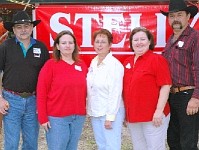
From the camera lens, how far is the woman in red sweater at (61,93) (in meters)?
3.92

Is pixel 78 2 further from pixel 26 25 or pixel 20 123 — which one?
pixel 20 123

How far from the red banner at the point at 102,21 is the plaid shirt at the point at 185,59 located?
3.53 feet

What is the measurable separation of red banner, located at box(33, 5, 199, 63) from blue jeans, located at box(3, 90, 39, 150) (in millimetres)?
1335

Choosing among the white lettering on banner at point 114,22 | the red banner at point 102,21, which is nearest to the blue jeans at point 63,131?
the red banner at point 102,21

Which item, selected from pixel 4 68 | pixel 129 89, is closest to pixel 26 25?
pixel 4 68

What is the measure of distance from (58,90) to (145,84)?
90 cm

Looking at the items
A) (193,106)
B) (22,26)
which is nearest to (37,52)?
(22,26)

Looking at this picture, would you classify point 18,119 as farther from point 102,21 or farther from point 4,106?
point 102,21

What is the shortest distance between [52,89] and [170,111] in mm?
1456

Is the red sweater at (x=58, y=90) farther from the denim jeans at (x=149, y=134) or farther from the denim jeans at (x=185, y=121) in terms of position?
the denim jeans at (x=185, y=121)

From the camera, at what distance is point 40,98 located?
393 centimetres

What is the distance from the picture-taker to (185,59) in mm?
4113

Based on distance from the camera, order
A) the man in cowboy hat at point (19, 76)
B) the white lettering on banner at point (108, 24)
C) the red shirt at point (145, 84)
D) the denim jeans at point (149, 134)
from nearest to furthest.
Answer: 1. the red shirt at point (145, 84)
2. the denim jeans at point (149, 134)
3. the man in cowboy hat at point (19, 76)
4. the white lettering on banner at point (108, 24)

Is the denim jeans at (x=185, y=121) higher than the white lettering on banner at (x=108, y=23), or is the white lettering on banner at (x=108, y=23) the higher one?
the white lettering on banner at (x=108, y=23)
